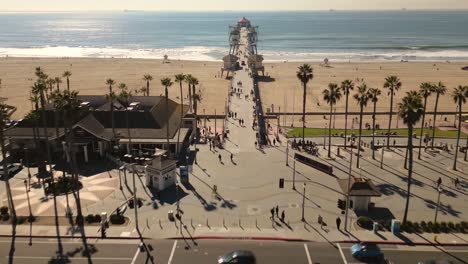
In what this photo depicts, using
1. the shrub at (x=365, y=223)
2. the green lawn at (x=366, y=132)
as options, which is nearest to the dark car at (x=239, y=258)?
the shrub at (x=365, y=223)

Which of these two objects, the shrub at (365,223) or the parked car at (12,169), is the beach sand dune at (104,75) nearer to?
the parked car at (12,169)

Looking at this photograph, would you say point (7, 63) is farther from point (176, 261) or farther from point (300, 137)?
point (176, 261)

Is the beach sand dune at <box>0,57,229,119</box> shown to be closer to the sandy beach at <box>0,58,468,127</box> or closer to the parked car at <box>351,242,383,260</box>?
the sandy beach at <box>0,58,468,127</box>

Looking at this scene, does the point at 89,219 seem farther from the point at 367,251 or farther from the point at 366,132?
the point at 366,132

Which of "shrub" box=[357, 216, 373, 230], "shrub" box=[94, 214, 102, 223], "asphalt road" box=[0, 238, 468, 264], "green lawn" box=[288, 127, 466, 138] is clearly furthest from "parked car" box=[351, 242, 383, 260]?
"green lawn" box=[288, 127, 466, 138]

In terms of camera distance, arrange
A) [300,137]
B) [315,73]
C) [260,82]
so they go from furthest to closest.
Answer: [315,73], [260,82], [300,137]

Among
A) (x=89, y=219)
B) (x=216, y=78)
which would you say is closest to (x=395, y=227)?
(x=89, y=219)

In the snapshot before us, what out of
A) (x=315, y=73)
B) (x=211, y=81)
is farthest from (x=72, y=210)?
(x=315, y=73)
